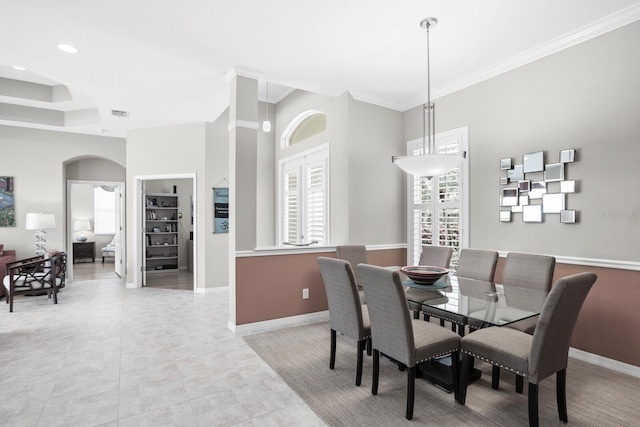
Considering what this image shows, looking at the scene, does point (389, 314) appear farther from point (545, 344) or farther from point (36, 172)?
point (36, 172)

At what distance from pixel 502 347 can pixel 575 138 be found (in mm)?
2238

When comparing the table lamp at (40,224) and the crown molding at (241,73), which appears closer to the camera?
the crown molding at (241,73)

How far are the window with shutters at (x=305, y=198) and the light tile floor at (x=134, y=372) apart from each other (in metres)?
1.80

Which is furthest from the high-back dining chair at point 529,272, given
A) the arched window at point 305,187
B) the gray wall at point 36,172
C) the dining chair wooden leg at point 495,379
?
the gray wall at point 36,172

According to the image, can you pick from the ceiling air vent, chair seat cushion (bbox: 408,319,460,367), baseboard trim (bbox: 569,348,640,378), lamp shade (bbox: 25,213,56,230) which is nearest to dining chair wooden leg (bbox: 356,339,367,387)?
chair seat cushion (bbox: 408,319,460,367)

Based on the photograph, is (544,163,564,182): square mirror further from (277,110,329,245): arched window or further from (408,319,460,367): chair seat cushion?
(277,110,329,245): arched window

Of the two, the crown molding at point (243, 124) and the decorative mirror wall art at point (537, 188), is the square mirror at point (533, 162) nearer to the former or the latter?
the decorative mirror wall art at point (537, 188)

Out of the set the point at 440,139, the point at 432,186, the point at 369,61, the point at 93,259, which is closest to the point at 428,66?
the point at 369,61

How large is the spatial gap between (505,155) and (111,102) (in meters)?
5.40

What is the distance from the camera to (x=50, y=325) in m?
4.00

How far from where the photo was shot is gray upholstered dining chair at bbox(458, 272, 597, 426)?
181 cm

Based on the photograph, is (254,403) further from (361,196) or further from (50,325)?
(50,325)

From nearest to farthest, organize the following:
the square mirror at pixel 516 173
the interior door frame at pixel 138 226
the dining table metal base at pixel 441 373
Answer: the dining table metal base at pixel 441 373 → the square mirror at pixel 516 173 → the interior door frame at pixel 138 226

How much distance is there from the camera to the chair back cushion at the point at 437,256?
3703 mm
